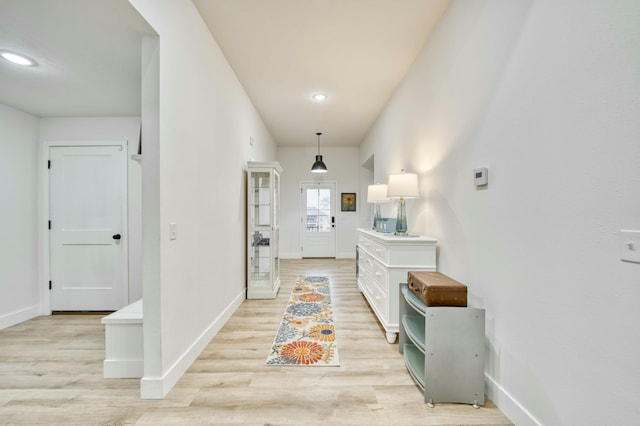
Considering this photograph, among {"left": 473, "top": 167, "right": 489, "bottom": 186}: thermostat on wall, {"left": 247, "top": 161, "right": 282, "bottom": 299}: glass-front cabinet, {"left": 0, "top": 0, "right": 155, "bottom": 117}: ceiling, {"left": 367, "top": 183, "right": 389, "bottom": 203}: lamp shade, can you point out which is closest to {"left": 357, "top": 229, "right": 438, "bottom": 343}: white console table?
{"left": 473, "top": 167, "right": 489, "bottom": 186}: thermostat on wall

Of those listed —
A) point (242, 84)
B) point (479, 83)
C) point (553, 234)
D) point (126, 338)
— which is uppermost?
point (242, 84)

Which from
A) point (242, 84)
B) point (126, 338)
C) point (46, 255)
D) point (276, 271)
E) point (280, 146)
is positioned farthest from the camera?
point (280, 146)

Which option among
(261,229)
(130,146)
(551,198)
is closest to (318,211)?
(261,229)

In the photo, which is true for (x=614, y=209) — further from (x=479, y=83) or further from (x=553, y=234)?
(x=479, y=83)

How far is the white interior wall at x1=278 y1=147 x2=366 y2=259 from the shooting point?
6.96m

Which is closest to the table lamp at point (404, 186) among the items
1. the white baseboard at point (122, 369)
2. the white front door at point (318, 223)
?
the white baseboard at point (122, 369)

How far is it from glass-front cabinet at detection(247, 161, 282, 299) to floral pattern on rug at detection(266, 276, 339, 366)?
490 millimetres

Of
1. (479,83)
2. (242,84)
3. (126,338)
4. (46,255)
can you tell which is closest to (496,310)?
(479,83)

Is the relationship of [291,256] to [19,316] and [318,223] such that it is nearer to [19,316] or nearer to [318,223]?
[318,223]

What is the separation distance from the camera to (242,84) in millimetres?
3547

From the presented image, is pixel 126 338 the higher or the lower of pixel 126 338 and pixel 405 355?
the higher

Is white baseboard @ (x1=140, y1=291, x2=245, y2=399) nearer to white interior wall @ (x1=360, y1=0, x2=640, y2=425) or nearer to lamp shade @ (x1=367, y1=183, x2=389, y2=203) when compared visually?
white interior wall @ (x1=360, y1=0, x2=640, y2=425)

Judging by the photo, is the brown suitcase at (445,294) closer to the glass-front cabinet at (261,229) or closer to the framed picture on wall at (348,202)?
the glass-front cabinet at (261,229)

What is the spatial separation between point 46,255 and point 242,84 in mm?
3284
